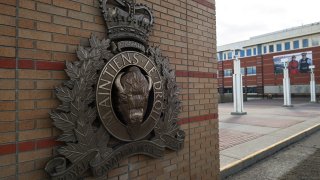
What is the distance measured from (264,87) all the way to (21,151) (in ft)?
159

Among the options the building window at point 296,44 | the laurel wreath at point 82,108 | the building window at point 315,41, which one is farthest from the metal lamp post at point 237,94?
the building window at point 296,44

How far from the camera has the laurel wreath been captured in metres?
2.04

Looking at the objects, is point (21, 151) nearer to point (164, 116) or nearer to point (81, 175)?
point (81, 175)

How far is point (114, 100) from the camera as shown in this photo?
7.94ft

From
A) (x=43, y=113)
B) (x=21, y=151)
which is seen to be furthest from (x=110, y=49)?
(x=21, y=151)

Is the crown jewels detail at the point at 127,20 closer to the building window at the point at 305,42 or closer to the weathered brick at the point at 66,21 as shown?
the weathered brick at the point at 66,21

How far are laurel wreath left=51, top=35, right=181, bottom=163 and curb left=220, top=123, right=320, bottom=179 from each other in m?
3.15

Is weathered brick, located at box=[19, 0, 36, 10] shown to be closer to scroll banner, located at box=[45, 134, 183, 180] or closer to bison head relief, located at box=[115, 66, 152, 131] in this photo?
bison head relief, located at box=[115, 66, 152, 131]

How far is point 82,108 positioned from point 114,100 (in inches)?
14.3

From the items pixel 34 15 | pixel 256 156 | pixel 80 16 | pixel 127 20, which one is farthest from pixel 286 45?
pixel 34 15

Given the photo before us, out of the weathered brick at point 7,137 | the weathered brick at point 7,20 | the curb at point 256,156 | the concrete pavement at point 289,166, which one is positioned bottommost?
the concrete pavement at point 289,166

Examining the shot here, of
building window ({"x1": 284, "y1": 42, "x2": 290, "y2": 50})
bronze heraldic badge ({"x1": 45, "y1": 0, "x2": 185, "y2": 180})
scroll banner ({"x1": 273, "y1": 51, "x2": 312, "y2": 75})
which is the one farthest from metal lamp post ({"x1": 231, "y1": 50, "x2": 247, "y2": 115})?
building window ({"x1": 284, "y1": 42, "x2": 290, "y2": 50})

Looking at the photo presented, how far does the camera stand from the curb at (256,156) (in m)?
4.81

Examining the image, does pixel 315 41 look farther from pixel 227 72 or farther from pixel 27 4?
pixel 27 4
